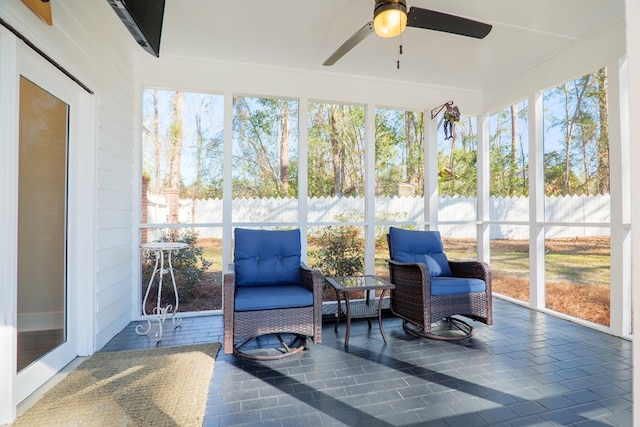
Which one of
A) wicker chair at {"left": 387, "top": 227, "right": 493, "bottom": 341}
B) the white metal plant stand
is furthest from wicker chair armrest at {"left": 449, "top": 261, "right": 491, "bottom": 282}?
the white metal plant stand

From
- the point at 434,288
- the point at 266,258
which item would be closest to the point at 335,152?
the point at 266,258

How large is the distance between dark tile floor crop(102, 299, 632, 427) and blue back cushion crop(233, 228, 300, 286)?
0.69 m

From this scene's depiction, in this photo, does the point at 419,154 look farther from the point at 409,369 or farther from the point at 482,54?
the point at 409,369

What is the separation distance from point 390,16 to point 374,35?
1315 mm

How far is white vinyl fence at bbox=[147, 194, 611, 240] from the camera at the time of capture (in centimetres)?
366

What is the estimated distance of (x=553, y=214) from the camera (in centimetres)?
395

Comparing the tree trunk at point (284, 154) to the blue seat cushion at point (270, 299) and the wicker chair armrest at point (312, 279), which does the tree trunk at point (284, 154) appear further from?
the blue seat cushion at point (270, 299)

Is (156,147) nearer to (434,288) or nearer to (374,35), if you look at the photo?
(374,35)

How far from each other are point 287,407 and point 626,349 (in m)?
2.95

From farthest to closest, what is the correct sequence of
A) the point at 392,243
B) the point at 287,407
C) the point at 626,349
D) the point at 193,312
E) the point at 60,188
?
the point at 193,312, the point at 392,243, the point at 626,349, the point at 60,188, the point at 287,407

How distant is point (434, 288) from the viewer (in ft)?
10.2

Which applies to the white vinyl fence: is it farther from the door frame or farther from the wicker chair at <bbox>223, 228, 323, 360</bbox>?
the door frame

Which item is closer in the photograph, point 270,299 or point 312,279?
point 270,299

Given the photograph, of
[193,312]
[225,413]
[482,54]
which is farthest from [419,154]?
[225,413]
